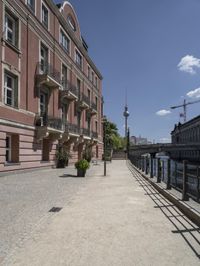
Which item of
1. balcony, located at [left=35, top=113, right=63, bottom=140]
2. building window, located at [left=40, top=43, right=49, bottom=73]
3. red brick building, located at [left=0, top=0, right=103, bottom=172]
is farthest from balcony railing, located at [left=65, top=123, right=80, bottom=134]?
building window, located at [left=40, top=43, right=49, bottom=73]

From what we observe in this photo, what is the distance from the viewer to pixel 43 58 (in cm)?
2486

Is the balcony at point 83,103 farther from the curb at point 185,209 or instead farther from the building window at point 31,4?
the curb at point 185,209

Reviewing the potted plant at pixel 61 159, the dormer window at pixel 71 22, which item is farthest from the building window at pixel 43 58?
the dormer window at pixel 71 22

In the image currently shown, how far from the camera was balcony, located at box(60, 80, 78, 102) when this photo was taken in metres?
28.7

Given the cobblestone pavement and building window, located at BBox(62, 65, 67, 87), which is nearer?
the cobblestone pavement

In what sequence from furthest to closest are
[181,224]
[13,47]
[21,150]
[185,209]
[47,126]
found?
[47,126] < [21,150] < [13,47] < [185,209] < [181,224]

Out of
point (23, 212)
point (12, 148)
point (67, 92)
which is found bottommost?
point (23, 212)

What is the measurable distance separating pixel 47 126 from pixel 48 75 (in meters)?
4.08

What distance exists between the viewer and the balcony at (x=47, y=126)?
22.4 m

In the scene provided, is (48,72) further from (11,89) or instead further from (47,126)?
(11,89)

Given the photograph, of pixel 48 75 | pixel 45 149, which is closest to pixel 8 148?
pixel 45 149

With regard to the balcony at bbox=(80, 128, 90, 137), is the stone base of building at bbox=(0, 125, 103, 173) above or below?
below

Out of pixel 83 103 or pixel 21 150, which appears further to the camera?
pixel 83 103

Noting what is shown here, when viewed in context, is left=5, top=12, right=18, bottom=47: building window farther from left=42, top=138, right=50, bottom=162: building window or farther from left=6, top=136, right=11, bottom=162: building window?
left=42, top=138, right=50, bottom=162: building window
